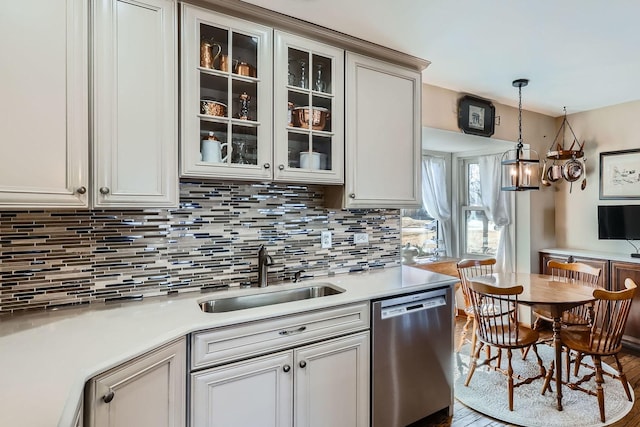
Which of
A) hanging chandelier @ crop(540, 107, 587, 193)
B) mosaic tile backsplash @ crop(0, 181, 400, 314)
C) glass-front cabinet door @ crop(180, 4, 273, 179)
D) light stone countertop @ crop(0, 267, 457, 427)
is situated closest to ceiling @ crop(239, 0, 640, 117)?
glass-front cabinet door @ crop(180, 4, 273, 179)

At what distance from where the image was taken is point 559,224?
4.15 metres

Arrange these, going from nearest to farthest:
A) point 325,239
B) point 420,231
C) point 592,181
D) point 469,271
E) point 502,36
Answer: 1. point 502,36
2. point 325,239
3. point 469,271
4. point 592,181
5. point 420,231

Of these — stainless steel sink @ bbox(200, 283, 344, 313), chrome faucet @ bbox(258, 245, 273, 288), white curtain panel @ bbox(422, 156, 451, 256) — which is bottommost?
stainless steel sink @ bbox(200, 283, 344, 313)

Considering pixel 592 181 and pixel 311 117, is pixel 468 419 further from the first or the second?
pixel 592 181

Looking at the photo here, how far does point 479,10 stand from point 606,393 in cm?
285

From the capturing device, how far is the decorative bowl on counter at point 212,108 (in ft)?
5.92

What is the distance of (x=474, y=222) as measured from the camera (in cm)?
466

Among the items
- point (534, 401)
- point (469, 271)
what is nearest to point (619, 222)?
point (469, 271)

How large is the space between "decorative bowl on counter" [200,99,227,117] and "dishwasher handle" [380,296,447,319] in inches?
54.9

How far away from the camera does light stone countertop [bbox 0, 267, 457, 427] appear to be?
900mm

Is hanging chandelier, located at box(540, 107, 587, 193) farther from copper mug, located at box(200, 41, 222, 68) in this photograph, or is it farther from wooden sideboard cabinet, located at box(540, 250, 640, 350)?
copper mug, located at box(200, 41, 222, 68)

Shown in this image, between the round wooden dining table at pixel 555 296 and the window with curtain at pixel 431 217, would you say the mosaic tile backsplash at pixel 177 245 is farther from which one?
the window with curtain at pixel 431 217

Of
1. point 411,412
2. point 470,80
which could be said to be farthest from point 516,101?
point 411,412

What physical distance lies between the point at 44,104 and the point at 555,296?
10.2 ft
